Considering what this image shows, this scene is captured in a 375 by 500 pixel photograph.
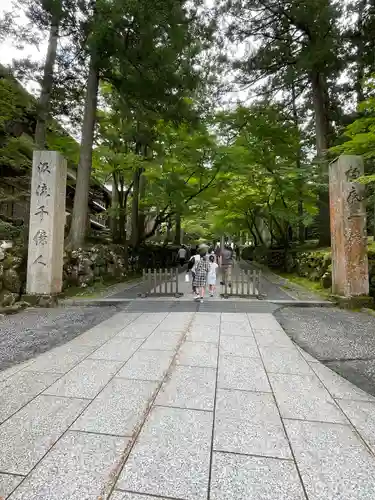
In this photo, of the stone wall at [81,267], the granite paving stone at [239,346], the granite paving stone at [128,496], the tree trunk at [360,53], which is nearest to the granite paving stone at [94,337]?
the granite paving stone at [239,346]

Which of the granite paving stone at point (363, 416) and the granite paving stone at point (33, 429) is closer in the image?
the granite paving stone at point (33, 429)

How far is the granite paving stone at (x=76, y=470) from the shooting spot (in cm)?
165

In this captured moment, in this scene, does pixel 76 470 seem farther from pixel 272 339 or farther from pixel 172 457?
pixel 272 339

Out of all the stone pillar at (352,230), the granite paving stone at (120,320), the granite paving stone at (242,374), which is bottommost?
the granite paving stone at (242,374)

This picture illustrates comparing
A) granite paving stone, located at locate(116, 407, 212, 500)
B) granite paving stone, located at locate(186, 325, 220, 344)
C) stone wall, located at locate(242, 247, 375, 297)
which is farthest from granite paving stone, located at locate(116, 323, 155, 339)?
stone wall, located at locate(242, 247, 375, 297)

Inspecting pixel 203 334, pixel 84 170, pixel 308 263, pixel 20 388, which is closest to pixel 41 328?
pixel 20 388

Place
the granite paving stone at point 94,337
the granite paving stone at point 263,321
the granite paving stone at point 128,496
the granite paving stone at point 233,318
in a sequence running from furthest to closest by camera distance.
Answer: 1. the granite paving stone at point 233,318
2. the granite paving stone at point 263,321
3. the granite paving stone at point 94,337
4. the granite paving stone at point 128,496

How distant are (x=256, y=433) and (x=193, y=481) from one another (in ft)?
2.40

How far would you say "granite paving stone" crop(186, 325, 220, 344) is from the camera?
15.6ft

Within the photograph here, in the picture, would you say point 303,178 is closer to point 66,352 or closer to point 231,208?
point 231,208

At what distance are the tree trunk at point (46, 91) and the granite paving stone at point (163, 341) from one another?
765 centimetres

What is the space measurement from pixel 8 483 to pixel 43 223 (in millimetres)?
6435

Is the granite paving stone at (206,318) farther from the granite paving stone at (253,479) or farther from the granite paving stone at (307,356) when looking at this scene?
the granite paving stone at (253,479)

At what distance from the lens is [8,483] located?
1720 millimetres
